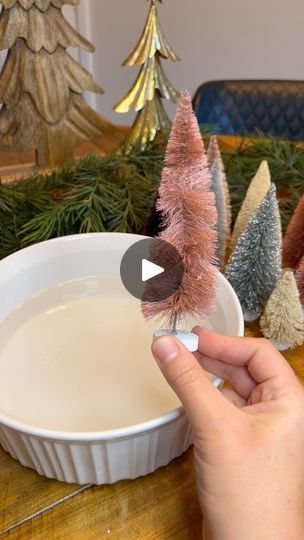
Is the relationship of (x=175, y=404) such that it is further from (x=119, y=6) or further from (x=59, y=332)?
(x=119, y=6)

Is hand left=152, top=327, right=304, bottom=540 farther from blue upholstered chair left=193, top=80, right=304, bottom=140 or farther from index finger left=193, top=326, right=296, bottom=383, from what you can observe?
blue upholstered chair left=193, top=80, right=304, bottom=140

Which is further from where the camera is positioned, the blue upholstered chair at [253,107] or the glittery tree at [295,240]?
the blue upholstered chair at [253,107]

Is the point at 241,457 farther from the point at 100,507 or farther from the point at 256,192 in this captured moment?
the point at 256,192

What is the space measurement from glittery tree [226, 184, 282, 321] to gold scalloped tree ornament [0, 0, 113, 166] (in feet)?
1.04

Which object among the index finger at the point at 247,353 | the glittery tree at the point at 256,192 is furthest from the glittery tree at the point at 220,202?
the index finger at the point at 247,353

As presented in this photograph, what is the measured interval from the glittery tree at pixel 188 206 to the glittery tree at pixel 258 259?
0.15m

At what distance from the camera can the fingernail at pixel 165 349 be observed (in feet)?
1.05

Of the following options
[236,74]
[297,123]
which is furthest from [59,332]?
[236,74]

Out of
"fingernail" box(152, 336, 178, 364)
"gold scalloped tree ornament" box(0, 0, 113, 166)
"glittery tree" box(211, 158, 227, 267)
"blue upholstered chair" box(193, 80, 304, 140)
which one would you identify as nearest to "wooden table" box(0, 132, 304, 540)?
"fingernail" box(152, 336, 178, 364)

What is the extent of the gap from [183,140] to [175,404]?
21 centimetres

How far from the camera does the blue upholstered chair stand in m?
1.02

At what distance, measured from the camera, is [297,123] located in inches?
40.4

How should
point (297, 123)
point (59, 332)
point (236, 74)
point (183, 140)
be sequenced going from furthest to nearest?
point (236, 74), point (297, 123), point (59, 332), point (183, 140)

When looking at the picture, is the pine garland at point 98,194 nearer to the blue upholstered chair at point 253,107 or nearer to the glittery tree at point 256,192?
the glittery tree at point 256,192
